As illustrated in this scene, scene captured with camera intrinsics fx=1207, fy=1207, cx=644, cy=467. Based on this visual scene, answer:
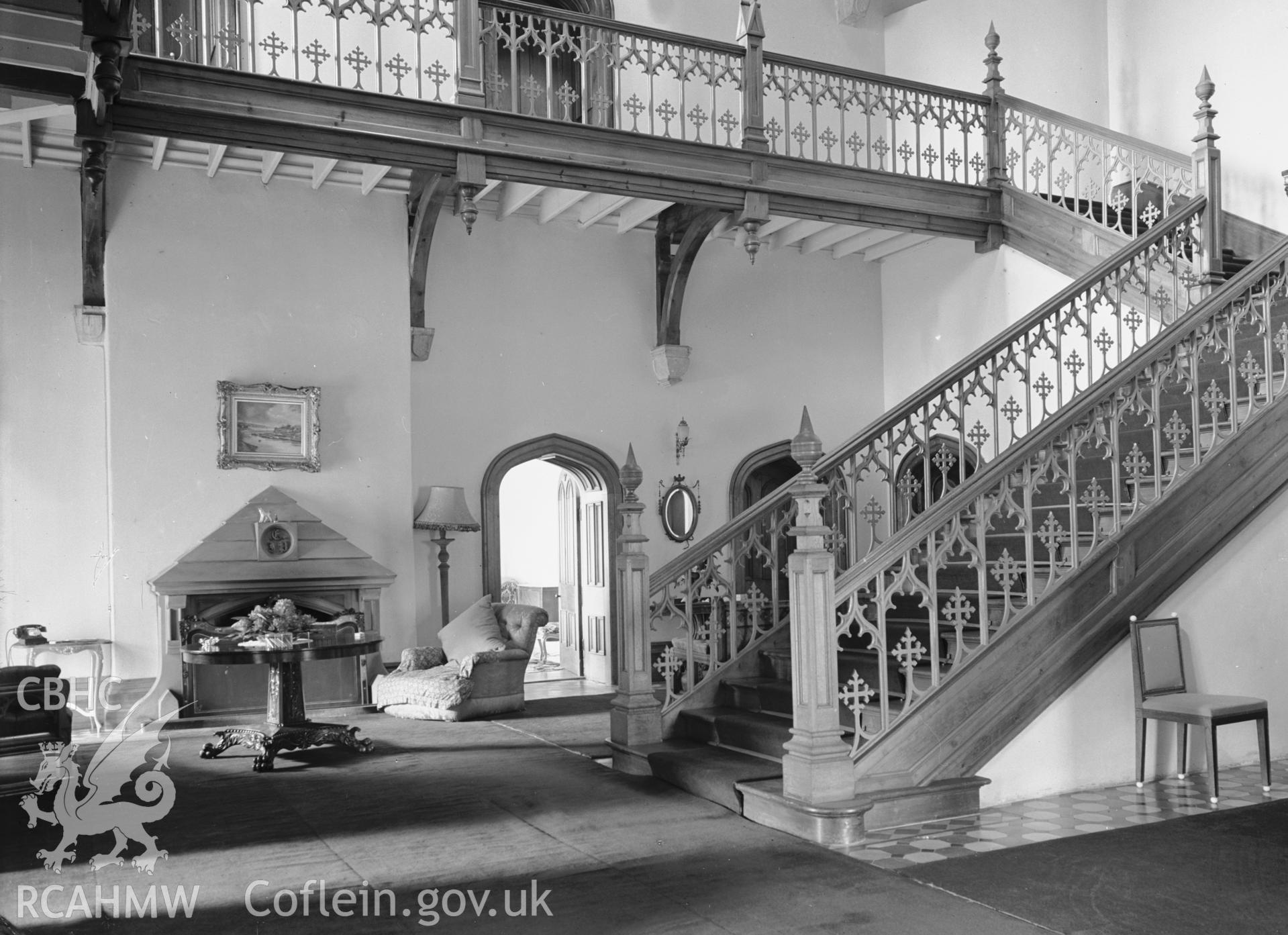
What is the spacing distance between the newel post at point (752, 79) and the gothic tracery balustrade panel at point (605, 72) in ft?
0.35

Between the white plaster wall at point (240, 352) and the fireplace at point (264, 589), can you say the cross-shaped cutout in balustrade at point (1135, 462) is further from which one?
the white plaster wall at point (240, 352)

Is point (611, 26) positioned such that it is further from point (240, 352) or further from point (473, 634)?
point (473, 634)

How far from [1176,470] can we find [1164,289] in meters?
3.10

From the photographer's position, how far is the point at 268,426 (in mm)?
9422

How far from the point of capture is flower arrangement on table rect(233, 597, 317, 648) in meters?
7.50

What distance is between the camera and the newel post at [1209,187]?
27.3 ft

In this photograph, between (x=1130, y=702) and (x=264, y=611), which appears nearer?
(x=1130, y=702)

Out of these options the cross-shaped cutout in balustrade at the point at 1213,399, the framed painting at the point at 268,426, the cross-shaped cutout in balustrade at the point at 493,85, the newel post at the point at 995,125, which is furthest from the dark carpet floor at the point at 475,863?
the newel post at the point at 995,125

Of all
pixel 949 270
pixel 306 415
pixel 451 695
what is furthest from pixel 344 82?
pixel 949 270

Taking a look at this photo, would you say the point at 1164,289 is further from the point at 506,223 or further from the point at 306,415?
the point at 306,415

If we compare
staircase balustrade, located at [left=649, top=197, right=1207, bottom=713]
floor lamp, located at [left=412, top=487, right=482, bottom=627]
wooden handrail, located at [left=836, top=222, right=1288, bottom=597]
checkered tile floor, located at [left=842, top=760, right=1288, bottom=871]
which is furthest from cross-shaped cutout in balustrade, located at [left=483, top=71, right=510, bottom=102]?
checkered tile floor, located at [left=842, top=760, right=1288, bottom=871]

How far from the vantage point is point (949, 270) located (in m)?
11.7

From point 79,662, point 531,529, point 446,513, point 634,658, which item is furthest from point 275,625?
point 531,529

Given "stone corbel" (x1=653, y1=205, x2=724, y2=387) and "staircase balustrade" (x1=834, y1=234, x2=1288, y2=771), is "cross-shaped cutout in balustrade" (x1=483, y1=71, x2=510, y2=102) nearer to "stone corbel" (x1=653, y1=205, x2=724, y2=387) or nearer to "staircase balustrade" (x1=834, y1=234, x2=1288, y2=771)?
"stone corbel" (x1=653, y1=205, x2=724, y2=387)
